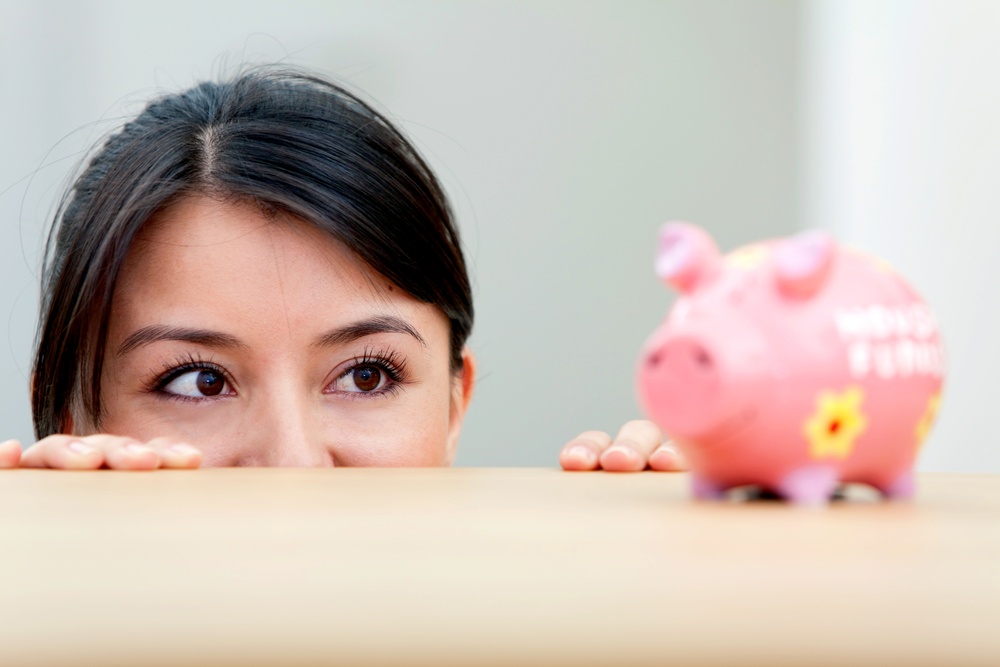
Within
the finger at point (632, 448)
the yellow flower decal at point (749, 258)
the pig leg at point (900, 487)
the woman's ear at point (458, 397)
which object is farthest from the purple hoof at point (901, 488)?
the woman's ear at point (458, 397)

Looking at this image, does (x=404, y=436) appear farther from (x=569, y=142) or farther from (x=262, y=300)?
(x=569, y=142)

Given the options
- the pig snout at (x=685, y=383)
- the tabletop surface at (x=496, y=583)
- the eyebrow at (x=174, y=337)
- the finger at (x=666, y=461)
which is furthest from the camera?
the eyebrow at (x=174, y=337)

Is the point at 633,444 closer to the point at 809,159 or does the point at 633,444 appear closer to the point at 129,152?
the point at 129,152

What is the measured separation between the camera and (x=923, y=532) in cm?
29

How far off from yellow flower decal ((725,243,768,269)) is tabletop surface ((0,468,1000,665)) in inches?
3.4

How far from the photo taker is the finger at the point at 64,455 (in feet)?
1.79

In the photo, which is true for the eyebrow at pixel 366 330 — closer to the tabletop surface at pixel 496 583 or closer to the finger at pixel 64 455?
the finger at pixel 64 455

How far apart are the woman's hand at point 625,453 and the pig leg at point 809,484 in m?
0.21

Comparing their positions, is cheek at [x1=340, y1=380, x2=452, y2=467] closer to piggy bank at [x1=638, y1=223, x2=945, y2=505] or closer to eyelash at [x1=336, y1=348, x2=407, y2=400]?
eyelash at [x1=336, y1=348, x2=407, y2=400]

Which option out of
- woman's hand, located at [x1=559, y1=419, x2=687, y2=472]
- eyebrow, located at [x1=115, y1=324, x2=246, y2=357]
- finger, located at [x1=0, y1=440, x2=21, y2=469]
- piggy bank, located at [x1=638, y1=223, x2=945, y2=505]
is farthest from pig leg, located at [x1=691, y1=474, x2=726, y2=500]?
eyebrow, located at [x1=115, y1=324, x2=246, y2=357]

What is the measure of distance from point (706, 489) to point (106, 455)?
14.0 inches

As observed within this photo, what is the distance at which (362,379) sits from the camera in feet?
3.00

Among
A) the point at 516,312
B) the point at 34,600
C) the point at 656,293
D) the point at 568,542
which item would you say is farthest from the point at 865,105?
the point at 34,600

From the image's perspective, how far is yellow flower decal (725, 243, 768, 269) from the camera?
1.15ft
